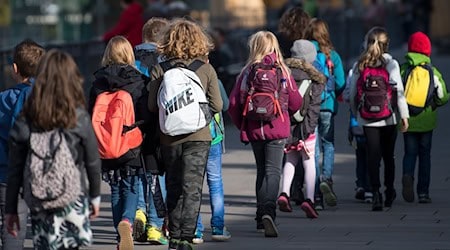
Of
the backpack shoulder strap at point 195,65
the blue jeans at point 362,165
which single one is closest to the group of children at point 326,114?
the blue jeans at point 362,165

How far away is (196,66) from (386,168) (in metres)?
3.28

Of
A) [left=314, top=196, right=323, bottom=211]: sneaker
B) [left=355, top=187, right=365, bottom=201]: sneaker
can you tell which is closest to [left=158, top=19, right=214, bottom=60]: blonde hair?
[left=314, top=196, right=323, bottom=211]: sneaker

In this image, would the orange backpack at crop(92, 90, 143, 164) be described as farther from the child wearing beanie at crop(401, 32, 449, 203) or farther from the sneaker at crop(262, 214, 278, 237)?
the child wearing beanie at crop(401, 32, 449, 203)

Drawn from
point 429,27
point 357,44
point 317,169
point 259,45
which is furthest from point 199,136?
point 429,27

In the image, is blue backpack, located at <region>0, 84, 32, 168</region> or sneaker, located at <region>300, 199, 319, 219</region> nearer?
blue backpack, located at <region>0, 84, 32, 168</region>

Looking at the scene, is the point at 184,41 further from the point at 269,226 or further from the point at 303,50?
the point at 303,50

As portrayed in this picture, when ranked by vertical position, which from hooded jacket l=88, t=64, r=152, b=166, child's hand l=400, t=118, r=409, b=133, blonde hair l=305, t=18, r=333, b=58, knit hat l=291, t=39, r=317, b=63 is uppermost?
blonde hair l=305, t=18, r=333, b=58

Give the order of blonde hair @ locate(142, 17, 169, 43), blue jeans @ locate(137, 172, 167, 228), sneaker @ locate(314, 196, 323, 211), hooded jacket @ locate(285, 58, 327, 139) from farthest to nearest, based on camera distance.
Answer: sneaker @ locate(314, 196, 323, 211)
hooded jacket @ locate(285, 58, 327, 139)
blonde hair @ locate(142, 17, 169, 43)
blue jeans @ locate(137, 172, 167, 228)

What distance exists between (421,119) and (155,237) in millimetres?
3133

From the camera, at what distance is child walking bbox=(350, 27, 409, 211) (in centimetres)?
1259

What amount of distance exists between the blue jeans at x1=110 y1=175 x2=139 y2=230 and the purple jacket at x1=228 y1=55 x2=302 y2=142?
1.26m

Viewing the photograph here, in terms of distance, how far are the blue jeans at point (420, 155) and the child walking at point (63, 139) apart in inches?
236

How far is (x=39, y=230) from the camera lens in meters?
7.70

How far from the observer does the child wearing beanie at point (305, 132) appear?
12148 millimetres
